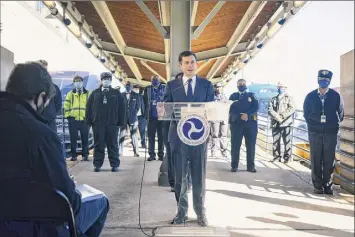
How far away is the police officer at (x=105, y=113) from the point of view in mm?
6434

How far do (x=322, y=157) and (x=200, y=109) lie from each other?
8.29 ft

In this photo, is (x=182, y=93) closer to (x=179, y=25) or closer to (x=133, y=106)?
(x=179, y=25)

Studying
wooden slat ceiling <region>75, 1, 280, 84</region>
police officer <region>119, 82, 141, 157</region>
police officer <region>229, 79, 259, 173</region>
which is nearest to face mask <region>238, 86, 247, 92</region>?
police officer <region>229, 79, 259, 173</region>

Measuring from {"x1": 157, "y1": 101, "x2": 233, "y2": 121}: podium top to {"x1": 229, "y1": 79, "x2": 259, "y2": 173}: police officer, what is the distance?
11.3ft

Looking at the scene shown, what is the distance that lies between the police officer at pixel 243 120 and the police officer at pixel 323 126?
1.57 metres

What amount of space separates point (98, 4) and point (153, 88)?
1603 millimetres

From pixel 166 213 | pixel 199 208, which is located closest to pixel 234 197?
pixel 166 213

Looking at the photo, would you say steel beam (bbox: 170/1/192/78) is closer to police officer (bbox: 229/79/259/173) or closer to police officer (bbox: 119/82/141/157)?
police officer (bbox: 229/79/259/173)

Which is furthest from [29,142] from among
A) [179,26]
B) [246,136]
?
[246,136]

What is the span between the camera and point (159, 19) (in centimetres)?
729

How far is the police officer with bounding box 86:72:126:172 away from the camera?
6.43 m

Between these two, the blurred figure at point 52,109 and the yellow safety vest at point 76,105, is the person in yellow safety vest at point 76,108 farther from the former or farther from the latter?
the blurred figure at point 52,109

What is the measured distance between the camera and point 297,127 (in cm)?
807

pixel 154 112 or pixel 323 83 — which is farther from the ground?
pixel 323 83
